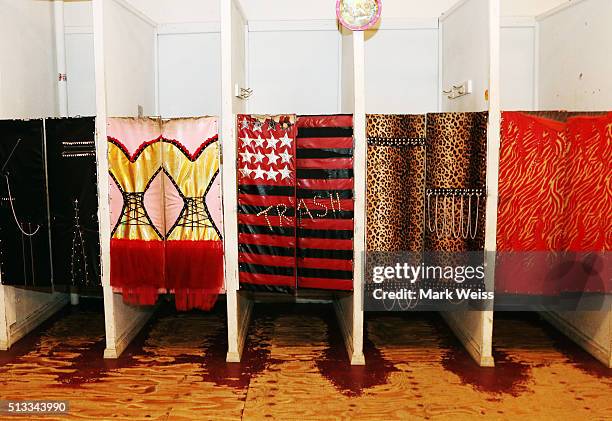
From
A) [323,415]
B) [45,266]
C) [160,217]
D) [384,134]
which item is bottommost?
[323,415]

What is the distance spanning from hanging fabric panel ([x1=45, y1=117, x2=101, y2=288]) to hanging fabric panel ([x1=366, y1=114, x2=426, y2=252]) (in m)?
1.83

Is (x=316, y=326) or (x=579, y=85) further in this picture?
(x=316, y=326)

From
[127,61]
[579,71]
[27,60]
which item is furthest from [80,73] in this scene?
[579,71]

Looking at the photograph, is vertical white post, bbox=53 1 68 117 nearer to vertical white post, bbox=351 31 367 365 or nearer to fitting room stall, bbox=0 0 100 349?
fitting room stall, bbox=0 0 100 349

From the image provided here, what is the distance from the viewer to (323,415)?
2736mm

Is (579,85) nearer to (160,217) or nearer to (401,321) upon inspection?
(401,321)

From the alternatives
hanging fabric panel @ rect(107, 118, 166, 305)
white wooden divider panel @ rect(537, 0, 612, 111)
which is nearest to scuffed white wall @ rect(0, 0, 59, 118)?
hanging fabric panel @ rect(107, 118, 166, 305)

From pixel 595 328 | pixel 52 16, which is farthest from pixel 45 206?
pixel 595 328

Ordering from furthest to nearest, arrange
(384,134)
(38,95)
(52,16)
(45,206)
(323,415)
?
(52,16) → (38,95) → (45,206) → (384,134) → (323,415)

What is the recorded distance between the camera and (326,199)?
330 cm

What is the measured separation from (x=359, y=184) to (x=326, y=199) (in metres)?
0.23

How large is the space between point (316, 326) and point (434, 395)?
1293 mm

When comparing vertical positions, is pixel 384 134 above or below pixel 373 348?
above

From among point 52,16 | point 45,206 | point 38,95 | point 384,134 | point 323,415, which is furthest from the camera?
point 52,16
